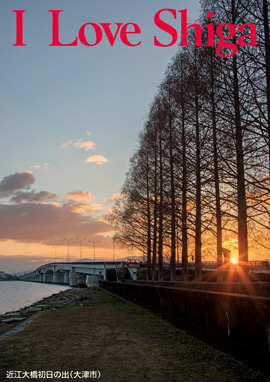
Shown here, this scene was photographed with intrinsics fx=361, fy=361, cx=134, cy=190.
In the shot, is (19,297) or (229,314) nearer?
(229,314)

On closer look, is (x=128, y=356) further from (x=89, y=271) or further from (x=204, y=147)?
(x=89, y=271)

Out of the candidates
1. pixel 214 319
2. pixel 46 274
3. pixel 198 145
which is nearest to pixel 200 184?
pixel 198 145

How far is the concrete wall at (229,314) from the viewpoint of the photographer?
5.03 metres

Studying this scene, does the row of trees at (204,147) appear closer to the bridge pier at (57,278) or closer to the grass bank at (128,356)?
the grass bank at (128,356)

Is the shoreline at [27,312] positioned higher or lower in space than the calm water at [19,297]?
higher

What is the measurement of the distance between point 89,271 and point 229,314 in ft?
316

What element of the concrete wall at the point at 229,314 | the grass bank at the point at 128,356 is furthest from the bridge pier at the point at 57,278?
the grass bank at the point at 128,356

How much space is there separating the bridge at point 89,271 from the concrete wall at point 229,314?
47988 mm

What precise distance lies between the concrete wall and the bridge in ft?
157

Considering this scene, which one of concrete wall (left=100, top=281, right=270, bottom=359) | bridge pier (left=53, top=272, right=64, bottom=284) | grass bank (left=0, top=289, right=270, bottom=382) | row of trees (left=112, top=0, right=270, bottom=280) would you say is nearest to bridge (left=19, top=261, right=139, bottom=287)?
bridge pier (left=53, top=272, right=64, bottom=284)

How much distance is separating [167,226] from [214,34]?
1949 centimetres

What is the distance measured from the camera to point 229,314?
20.3ft

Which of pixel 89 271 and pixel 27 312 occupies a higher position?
pixel 27 312

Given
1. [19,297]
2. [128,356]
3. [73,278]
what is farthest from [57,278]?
[128,356]
